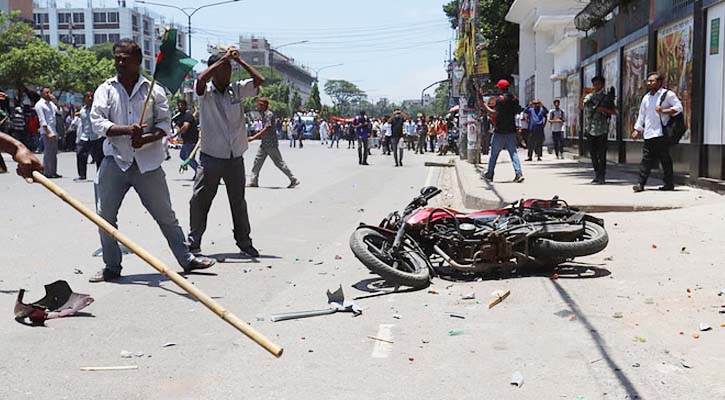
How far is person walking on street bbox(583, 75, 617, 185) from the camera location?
13.1m

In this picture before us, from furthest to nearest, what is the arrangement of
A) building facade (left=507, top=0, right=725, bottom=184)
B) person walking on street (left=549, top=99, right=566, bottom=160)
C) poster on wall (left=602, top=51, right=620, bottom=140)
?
person walking on street (left=549, top=99, right=566, bottom=160)
poster on wall (left=602, top=51, right=620, bottom=140)
building facade (left=507, top=0, right=725, bottom=184)

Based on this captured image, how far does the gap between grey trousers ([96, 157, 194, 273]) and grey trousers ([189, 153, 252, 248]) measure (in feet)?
2.53

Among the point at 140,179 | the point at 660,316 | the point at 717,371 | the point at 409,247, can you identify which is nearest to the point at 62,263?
the point at 140,179

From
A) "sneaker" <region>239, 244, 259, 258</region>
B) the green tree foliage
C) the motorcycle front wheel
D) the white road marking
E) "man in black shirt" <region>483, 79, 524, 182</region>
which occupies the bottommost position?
the white road marking

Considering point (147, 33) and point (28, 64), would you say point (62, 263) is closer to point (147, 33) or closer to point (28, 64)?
point (28, 64)

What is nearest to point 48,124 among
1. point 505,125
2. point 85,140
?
point 85,140

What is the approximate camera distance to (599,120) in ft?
43.3

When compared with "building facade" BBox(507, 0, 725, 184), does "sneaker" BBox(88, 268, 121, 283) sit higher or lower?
lower

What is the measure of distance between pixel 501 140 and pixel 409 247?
7.74 metres

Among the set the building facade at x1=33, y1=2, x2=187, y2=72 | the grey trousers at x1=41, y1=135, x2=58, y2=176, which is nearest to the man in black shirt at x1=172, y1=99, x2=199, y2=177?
the grey trousers at x1=41, y1=135, x2=58, y2=176

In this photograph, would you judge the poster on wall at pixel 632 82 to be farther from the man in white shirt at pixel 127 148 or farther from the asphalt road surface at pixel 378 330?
the man in white shirt at pixel 127 148

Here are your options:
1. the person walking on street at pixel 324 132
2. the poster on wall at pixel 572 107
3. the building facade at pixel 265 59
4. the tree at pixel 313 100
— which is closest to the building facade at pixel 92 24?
the tree at pixel 313 100

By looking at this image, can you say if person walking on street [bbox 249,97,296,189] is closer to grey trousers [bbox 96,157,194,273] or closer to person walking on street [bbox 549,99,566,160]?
grey trousers [bbox 96,157,194,273]

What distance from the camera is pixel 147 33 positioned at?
146 metres
